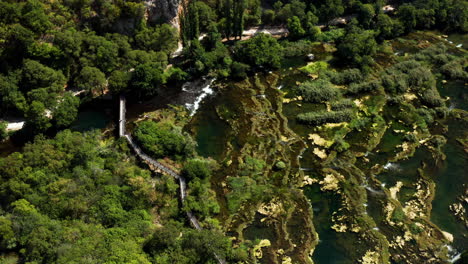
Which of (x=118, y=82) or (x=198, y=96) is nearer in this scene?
(x=118, y=82)

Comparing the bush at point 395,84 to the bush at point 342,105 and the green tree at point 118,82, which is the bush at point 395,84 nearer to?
the bush at point 342,105

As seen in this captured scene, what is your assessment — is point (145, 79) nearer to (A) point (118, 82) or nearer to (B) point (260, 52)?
(A) point (118, 82)

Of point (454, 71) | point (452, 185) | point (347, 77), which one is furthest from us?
point (454, 71)

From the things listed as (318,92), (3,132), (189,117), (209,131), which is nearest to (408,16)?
(318,92)

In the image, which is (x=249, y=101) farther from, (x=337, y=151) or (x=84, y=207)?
(x=84, y=207)

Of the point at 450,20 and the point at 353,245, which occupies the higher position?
the point at 450,20

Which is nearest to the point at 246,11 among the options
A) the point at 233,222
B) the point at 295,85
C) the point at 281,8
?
the point at 281,8

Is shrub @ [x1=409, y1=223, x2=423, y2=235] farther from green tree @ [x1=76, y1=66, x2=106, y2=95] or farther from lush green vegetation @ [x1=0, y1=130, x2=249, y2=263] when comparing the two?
green tree @ [x1=76, y1=66, x2=106, y2=95]

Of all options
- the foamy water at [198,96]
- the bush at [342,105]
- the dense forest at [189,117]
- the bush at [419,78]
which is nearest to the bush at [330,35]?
the dense forest at [189,117]
